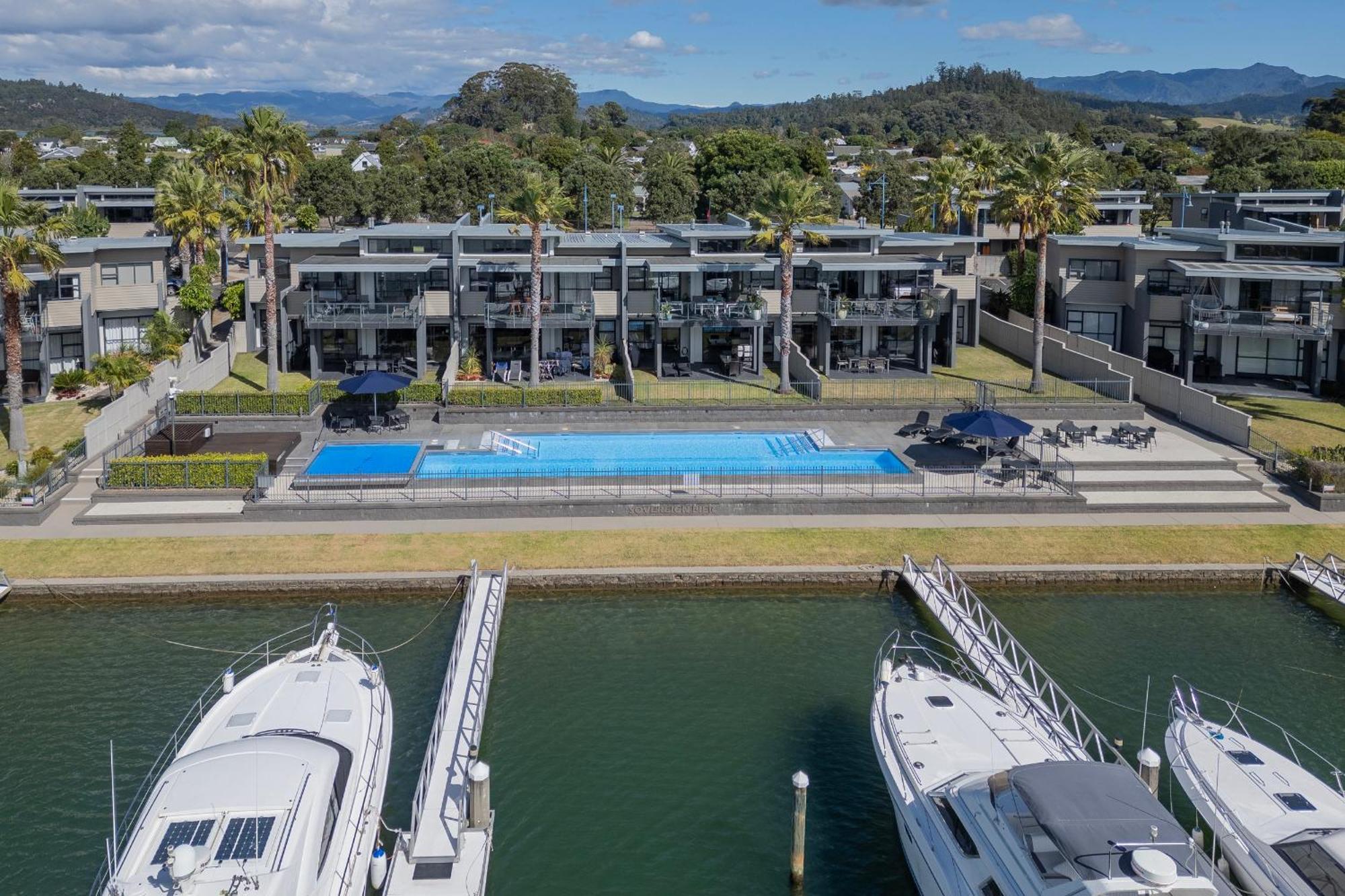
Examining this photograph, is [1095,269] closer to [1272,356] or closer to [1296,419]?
[1272,356]

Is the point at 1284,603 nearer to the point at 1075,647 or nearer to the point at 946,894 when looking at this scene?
the point at 1075,647

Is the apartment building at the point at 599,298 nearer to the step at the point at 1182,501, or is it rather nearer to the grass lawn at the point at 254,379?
the grass lawn at the point at 254,379

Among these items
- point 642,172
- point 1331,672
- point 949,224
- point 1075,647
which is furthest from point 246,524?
point 642,172

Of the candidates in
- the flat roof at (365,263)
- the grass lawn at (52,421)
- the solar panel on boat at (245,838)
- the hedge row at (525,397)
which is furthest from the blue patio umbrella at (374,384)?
the solar panel on boat at (245,838)

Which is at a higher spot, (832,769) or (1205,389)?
(1205,389)

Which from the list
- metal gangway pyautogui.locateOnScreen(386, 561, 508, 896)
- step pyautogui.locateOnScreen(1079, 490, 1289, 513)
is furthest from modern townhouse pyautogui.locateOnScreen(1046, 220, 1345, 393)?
metal gangway pyautogui.locateOnScreen(386, 561, 508, 896)

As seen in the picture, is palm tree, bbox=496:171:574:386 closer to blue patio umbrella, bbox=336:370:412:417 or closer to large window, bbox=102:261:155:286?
blue patio umbrella, bbox=336:370:412:417
